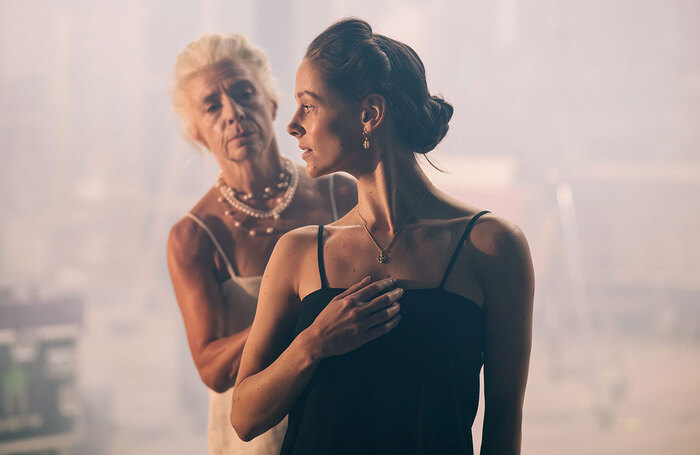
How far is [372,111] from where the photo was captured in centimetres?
105

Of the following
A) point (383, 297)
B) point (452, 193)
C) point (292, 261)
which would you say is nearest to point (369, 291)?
point (383, 297)

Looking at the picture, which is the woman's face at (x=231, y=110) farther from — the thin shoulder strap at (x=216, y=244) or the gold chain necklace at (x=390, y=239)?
the gold chain necklace at (x=390, y=239)

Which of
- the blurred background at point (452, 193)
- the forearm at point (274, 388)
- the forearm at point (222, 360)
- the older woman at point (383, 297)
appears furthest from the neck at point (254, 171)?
the blurred background at point (452, 193)

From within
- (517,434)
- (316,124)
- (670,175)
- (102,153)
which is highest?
(102,153)

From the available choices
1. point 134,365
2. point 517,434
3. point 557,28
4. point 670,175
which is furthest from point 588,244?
point 517,434

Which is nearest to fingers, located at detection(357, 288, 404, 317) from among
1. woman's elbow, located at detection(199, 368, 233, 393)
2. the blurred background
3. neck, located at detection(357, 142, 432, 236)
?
neck, located at detection(357, 142, 432, 236)

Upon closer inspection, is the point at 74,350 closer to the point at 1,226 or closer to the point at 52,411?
the point at 52,411

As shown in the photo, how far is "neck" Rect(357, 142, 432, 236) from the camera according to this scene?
106 cm

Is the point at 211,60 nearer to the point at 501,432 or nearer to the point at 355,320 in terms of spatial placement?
the point at 355,320

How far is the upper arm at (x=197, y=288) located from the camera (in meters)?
1.43

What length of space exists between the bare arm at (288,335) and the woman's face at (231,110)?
16.9 inches

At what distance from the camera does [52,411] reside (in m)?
3.42

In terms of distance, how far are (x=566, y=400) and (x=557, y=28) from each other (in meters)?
2.54

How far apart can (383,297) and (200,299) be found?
569 mm
